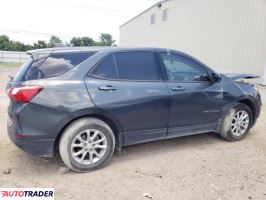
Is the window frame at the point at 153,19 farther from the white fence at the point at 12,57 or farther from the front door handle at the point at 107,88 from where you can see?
the white fence at the point at 12,57

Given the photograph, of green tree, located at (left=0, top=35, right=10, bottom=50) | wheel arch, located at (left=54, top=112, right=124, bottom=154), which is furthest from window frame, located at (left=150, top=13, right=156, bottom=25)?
green tree, located at (left=0, top=35, right=10, bottom=50)

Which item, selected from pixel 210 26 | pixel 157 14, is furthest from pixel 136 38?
pixel 210 26

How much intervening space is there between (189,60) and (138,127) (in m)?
1.45

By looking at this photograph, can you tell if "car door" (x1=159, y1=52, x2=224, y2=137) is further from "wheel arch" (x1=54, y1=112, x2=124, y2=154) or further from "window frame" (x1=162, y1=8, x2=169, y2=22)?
"window frame" (x1=162, y1=8, x2=169, y2=22)

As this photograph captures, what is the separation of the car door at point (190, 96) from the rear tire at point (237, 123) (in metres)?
0.25

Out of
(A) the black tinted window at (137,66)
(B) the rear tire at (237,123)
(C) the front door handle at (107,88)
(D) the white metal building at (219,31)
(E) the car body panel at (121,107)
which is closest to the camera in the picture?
(E) the car body panel at (121,107)

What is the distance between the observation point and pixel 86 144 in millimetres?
3449

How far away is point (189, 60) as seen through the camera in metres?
4.29

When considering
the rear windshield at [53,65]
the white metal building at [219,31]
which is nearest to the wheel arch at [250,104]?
the rear windshield at [53,65]

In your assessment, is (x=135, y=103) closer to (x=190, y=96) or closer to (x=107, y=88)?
(x=107, y=88)

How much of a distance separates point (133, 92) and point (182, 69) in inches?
42.8

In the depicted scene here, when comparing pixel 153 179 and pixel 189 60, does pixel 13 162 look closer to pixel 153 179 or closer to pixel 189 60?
pixel 153 179

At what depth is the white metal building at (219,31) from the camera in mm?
12359

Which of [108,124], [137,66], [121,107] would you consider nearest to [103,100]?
[121,107]
